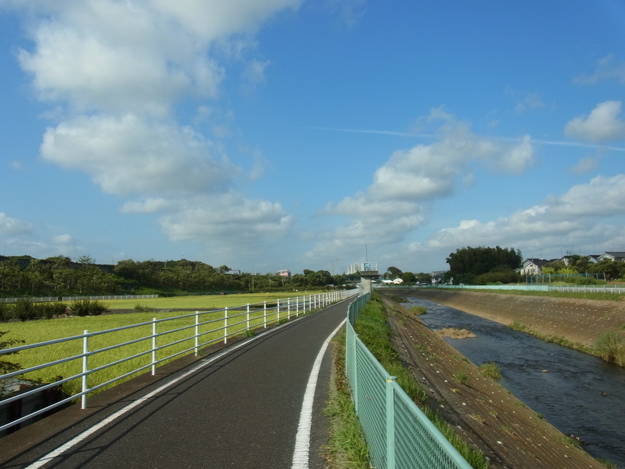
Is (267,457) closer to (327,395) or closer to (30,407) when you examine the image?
(327,395)

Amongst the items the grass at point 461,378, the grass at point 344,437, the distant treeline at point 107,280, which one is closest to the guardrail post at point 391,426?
the grass at point 344,437

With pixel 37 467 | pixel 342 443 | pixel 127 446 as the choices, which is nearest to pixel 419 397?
pixel 342 443

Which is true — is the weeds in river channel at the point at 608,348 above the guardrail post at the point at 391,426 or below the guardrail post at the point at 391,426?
below

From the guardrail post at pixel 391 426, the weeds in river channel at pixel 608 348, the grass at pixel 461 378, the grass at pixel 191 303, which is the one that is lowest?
the weeds in river channel at pixel 608 348

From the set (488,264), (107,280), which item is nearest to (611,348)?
(107,280)

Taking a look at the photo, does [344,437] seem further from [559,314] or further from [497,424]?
[559,314]

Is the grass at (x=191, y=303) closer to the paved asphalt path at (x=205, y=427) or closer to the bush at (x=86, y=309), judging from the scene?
the bush at (x=86, y=309)

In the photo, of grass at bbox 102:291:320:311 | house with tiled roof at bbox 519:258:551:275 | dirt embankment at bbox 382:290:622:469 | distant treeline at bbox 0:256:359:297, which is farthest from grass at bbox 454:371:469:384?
house with tiled roof at bbox 519:258:551:275

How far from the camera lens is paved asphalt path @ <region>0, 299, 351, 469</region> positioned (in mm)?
4605

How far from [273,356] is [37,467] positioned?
285 inches

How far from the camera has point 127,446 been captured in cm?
498

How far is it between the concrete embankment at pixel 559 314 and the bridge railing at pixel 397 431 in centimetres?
2482

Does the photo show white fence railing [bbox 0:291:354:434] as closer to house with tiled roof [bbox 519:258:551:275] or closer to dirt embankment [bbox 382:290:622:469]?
dirt embankment [bbox 382:290:622:469]

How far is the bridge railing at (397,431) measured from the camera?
8.18ft
